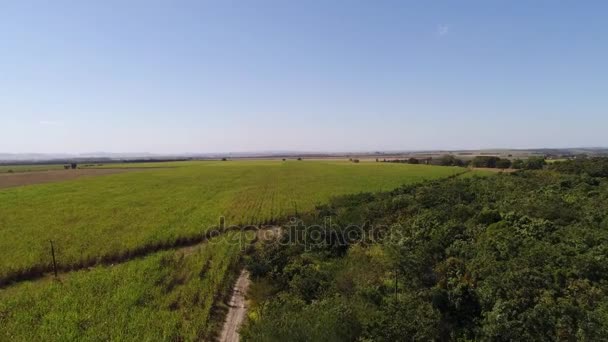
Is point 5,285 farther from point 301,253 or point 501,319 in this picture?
point 501,319

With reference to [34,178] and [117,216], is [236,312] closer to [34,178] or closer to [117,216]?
[117,216]

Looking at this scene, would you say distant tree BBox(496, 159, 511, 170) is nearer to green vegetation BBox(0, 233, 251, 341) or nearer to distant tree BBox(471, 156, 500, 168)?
distant tree BBox(471, 156, 500, 168)

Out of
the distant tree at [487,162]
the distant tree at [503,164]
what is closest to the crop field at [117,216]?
the distant tree at [503,164]

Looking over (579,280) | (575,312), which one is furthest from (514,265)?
(575,312)

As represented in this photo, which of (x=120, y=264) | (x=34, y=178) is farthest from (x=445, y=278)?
(x=34, y=178)

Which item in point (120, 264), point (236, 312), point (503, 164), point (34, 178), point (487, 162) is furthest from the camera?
point (487, 162)

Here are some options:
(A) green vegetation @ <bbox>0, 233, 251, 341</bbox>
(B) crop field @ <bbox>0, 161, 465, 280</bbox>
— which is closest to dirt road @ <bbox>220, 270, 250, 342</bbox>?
(A) green vegetation @ <bbox>0, 233, 251, 341</bbox>
